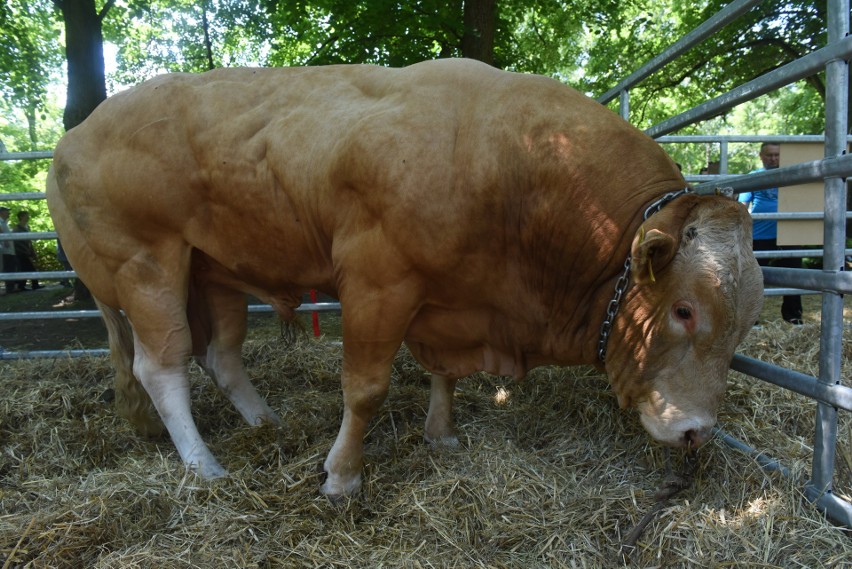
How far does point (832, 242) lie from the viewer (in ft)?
8.19

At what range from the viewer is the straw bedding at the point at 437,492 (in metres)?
2.54

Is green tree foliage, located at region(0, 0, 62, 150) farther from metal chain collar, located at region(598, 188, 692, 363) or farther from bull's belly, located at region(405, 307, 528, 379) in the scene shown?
metal chain collar, located at region(598, 188, 692, 363)

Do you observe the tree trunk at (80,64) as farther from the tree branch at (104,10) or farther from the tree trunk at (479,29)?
the tree trunk at (479,29)

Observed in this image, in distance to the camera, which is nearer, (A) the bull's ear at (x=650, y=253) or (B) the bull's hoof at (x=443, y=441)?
(A) the bull's ear at (x=650, y=253)

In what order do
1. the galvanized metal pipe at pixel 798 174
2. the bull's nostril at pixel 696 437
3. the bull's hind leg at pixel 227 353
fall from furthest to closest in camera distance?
the bull's hind leg at pixel 227 353 < the bull's nostril at pixel 696 437 < the galvanized metal pipe at pixel 798 174

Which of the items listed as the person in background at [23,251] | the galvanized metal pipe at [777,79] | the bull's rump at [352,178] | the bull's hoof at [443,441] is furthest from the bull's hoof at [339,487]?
the person in background at [23,251]

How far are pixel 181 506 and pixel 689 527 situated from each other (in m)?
2.30

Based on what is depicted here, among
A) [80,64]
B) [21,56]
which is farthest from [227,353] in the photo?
[21,56]

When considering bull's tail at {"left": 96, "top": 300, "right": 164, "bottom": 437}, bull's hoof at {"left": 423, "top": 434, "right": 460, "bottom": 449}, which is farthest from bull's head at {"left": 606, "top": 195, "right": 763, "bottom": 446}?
bull's tail at {"left": 96, "top": 300, "right": 164, "bottom": 437}

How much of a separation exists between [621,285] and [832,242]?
2.74ft

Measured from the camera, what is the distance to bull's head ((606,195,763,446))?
8.02 ft

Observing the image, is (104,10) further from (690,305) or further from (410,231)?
(690,305)

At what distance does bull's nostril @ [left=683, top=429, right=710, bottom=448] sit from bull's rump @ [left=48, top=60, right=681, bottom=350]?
774 mm

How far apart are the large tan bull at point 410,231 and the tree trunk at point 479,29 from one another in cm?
626
